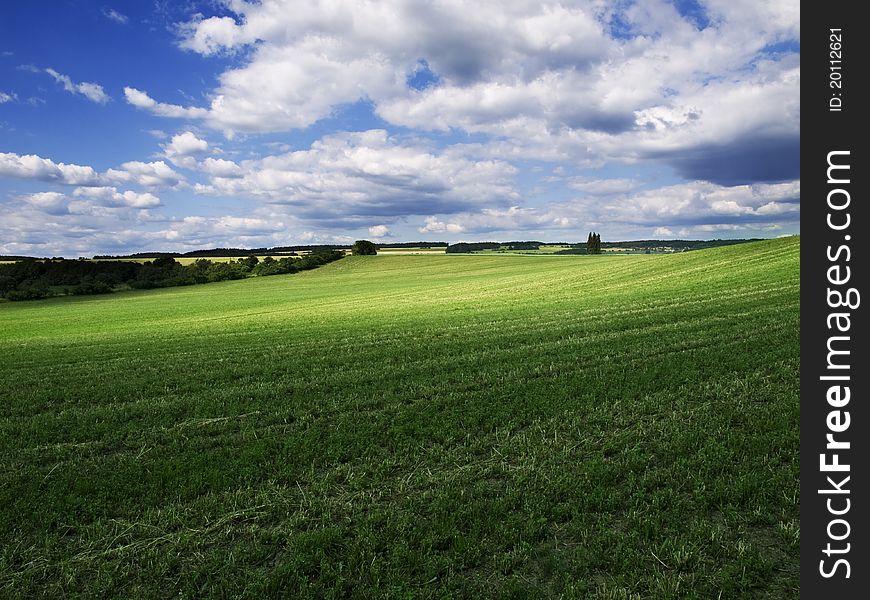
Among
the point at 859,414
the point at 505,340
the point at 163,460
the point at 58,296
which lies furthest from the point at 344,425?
the point at 58,296

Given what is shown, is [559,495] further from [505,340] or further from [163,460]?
[505,340]

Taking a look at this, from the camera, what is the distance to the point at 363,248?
11194cm

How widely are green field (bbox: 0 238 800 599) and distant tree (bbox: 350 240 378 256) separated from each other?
95.1 metres

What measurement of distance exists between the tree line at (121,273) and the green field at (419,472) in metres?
71.8

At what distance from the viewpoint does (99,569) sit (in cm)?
542

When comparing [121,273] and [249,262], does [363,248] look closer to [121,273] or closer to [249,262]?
[249,262]

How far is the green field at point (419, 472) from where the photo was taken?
521 centimetres

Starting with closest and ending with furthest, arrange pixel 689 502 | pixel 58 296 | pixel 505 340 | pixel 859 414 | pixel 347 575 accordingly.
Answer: pixel 859 414
pixel 347 575
pixel 689 502
pixel 505 340
pixel 58 296

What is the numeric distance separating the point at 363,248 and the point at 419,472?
106429 millimetres

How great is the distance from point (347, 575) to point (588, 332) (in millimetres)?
14854

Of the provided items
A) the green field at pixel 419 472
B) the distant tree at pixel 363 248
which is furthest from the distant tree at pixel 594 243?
the green field at pixel 419 472

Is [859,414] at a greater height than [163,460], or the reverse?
[859,414]

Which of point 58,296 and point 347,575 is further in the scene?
point 58,296

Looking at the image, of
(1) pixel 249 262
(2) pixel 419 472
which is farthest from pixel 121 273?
(2) pixel 419 472
